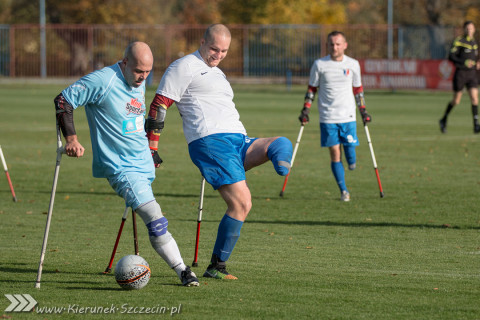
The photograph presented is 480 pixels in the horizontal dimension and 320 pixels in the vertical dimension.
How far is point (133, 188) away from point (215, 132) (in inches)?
35.3

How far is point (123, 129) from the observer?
6797mm

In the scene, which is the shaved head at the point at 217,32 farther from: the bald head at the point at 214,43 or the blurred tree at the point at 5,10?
the blurred tree at the point at 5,10

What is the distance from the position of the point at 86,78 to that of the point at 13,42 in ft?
152

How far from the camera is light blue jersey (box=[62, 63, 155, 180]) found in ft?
22.0

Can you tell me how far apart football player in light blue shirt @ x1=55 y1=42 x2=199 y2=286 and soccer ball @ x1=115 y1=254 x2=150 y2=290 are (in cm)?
20

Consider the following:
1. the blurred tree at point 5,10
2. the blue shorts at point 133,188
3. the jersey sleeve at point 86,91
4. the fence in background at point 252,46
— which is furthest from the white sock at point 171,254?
the blurred tree at point 5,10

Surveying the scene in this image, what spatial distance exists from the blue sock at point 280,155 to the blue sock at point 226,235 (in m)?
0.61

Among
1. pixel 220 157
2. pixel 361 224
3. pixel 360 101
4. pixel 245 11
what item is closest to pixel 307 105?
pixel 360 101

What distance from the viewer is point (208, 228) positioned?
10109mm

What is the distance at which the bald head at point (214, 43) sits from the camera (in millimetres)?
7078

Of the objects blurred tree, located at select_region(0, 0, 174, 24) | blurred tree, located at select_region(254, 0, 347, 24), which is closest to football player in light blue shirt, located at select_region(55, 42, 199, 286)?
blurred tree, located at select_region(254, 0, 347, 24)

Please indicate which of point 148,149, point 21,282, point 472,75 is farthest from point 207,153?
point 472,75

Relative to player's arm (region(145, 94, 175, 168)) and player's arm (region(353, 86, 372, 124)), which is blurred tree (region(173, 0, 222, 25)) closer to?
player's arm (region(353, 86, 372, 124))

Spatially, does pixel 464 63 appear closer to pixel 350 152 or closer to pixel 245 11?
pixel 350 152
